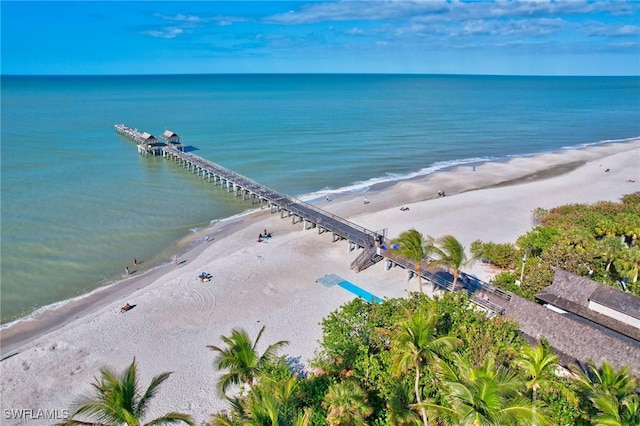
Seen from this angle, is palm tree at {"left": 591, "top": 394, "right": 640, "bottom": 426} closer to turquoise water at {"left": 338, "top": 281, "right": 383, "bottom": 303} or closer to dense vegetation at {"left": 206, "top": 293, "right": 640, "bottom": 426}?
dense vegetation at {"left": 206, "top": 293, "right": 640, "bottom": 426}

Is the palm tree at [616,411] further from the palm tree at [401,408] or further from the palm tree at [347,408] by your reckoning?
the palm tree at [347,408]

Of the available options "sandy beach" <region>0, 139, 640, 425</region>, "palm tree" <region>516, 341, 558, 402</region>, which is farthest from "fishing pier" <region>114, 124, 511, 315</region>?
"palm tree" <region>516, 341, 558, 402</region>

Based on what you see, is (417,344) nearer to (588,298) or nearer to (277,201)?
(588,298)

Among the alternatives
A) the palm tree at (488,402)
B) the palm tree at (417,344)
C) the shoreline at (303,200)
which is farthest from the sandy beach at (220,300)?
the palm tree at (488,402)

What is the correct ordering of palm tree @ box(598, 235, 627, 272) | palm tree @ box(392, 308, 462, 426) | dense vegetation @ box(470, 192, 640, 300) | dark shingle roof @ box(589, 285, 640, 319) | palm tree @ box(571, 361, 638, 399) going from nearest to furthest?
1. palm tree @ box(571, 361, 638, 399)
2. palm tree @ box(392, 308, 462, 426)
3. dark shingle roof @ box(589, 285, 640, 319)
4. dense vegetation @ box(470, 192, 640, 300)
5. palm tree @ box(598, 235, 627, 272)

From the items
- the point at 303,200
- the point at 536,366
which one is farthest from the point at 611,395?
the point at 303,200

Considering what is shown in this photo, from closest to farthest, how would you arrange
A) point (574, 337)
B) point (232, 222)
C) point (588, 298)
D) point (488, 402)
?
point (488, 402), point (574, 337), point (588, 298), point (232, 222)

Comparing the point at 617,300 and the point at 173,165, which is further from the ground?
the point at 617,300
